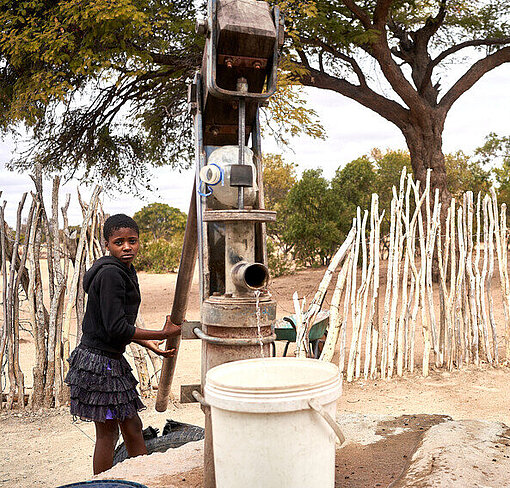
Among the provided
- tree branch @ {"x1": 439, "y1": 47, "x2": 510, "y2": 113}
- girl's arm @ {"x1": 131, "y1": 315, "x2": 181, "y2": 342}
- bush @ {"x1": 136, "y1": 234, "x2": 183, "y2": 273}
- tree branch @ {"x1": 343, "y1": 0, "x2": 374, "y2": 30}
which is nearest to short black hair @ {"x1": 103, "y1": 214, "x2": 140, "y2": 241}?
girl's arm @ {"x1": 131, "y1": 315, "x2": 181, "y2": 342}

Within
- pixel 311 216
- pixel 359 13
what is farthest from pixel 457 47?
pixel 311 216

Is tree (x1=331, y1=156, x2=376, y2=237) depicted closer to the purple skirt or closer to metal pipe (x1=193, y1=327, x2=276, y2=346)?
the purple skirt

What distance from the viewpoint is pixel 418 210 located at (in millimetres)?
4734

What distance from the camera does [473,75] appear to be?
10.0 metres

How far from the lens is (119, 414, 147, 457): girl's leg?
266cm

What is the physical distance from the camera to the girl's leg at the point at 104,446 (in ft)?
8.36

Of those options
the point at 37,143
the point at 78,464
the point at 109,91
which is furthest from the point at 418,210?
the point at 37,143

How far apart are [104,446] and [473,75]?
9.67 m

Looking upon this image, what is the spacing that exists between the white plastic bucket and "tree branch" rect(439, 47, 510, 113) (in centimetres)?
947

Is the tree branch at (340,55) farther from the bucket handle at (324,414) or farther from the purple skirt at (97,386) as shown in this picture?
the bucket handle at (324,414)

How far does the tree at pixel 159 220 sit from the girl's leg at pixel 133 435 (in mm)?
21299

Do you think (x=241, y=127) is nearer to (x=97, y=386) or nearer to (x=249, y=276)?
(x=249, y=276)

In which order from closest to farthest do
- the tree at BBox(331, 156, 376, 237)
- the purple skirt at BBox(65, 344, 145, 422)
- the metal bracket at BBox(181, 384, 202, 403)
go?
the metal bracket at BBox(181, 384, 202, 403) → the purple skirt at BBox(65, 344, 145, 422) → the tree at BBox(331, 156, 376, 237)

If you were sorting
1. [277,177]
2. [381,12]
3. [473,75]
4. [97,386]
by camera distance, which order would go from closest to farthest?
1. [97,386]
2. [381,12]
3. [473,75]
4. [277,177]
